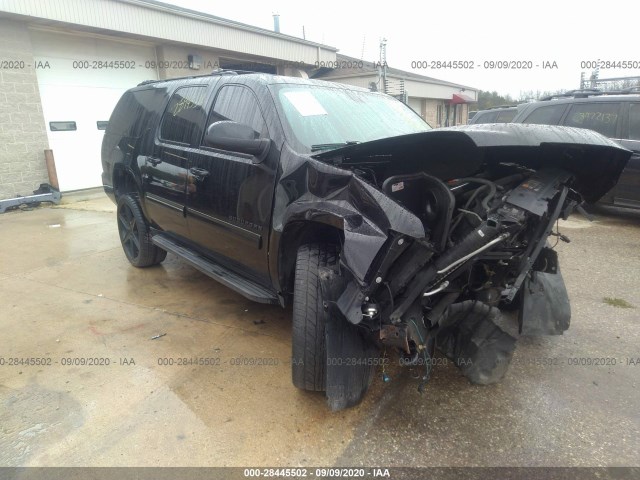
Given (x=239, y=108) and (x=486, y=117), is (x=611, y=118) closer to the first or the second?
(x=486, y=117)

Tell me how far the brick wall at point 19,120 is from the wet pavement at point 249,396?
5.35 meters

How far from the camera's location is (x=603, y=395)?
2.67m

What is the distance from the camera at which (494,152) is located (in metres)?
2.26

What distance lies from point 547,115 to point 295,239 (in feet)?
20.5

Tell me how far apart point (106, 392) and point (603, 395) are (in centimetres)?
310

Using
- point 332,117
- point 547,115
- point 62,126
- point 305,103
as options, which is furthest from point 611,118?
point 62,126

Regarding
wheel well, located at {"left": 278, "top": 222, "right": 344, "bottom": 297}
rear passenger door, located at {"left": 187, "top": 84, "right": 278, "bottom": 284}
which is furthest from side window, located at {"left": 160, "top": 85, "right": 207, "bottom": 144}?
wheel well, located at {"left": 278, "top": 222, "right": 344, "bottom": 297}

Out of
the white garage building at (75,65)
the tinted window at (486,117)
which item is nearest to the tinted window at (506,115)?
the tinted window at (486,117)

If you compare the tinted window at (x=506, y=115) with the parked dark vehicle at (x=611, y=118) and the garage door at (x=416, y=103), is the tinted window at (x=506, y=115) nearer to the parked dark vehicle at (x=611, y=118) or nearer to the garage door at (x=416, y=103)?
the parked dark vehicle at (x=611, y=118)

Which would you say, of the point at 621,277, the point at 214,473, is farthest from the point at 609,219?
the point at 214,473

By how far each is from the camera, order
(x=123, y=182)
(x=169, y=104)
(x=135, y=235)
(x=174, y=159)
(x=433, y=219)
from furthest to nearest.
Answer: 1. (x=123, y=182)
2. (x=135, y=235)
3. (x=169, y=104)
4. (x=174, y=159)
5. (x=433, y=219)

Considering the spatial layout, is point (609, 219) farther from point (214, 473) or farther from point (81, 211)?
point (81, 211)

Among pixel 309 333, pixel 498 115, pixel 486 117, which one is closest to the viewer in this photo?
Result: pixel 309 333

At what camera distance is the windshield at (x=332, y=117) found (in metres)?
2.93
